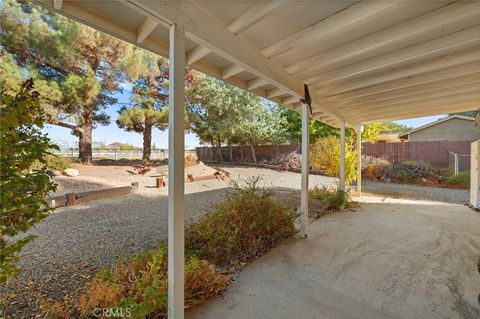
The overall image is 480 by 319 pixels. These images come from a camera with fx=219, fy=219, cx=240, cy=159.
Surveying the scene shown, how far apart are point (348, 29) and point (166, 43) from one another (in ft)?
5.30

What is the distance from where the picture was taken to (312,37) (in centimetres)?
194

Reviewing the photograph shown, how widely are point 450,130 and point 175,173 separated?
20057mm

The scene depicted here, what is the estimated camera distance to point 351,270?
91.1 inches

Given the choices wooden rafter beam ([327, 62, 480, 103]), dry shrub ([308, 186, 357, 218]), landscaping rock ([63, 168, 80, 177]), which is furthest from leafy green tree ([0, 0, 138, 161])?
dry shrub ([308, 186, 357, 218])

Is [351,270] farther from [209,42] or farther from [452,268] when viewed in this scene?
[209,42]

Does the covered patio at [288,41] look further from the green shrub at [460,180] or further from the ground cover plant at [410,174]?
the ground cover plant at [410,174]

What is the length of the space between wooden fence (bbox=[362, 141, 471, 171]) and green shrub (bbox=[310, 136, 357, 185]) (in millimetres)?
5129

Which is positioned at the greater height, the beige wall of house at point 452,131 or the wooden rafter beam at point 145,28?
the beige wall of house at point 452,131

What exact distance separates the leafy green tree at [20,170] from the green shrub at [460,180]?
10931 millimetres

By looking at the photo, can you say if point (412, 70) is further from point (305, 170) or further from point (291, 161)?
point (291, 161)

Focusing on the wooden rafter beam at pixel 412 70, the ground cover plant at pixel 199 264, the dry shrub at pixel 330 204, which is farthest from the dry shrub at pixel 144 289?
the dry shrub at pixel 330 204

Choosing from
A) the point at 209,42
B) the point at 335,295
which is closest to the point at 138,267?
the point at 335,295

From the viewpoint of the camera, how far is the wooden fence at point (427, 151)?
31.2ft

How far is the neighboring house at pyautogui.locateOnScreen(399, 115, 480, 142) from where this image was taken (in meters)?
14.2
